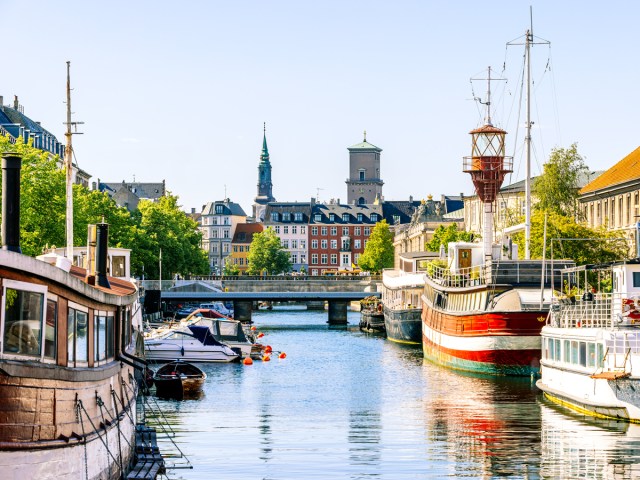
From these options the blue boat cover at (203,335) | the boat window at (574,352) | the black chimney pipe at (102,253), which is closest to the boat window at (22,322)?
the black chimney pipe at (102,253)

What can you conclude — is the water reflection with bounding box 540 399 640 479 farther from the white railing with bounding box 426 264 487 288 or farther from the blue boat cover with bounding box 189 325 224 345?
the blue boat cover with bounding box 189 325 224 345

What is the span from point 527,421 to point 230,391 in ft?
53.3

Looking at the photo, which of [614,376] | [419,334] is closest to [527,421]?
[614,376]

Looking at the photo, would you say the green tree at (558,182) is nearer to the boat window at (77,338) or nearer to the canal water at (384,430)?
the canal water at (384,430)

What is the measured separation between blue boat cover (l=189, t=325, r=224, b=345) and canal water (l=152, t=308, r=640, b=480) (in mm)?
5038

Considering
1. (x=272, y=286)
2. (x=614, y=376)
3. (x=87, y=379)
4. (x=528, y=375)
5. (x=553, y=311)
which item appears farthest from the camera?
(x=272, y=286)

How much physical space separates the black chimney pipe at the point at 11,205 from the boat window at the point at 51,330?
5.55 ft

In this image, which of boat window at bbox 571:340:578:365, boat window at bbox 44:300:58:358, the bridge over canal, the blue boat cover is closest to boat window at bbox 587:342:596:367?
boat window at bbox 571:340:578:365

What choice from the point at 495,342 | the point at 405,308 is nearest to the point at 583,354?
the point at 495,342

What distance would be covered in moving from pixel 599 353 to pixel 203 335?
3521 centimetres

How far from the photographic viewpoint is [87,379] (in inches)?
848

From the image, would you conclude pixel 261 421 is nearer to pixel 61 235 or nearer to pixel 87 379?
pixel 87 379

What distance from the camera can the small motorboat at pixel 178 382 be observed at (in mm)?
50312

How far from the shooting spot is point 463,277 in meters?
67.9
